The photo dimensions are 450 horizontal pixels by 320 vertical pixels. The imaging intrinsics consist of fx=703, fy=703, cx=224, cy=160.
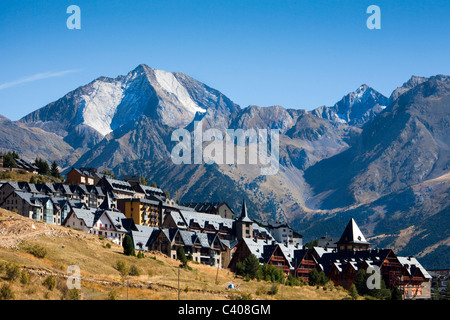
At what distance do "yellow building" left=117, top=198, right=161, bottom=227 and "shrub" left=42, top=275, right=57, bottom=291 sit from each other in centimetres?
10807

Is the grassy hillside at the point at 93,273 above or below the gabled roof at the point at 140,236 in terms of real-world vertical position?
below

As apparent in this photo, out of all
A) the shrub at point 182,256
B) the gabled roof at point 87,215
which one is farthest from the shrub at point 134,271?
the gabled roof at point 87,215

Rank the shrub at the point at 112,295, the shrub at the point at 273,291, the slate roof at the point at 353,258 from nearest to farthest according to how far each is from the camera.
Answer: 1. the shrub at the point at 112,295
2. the shrub at the point at 273,291
3. the slate roof at the point at 353,258

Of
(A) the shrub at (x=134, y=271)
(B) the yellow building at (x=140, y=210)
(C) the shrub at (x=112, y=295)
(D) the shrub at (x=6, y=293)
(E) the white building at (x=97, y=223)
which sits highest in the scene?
(B) the yellow building at (x=140, y=210)

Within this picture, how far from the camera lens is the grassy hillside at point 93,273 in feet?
256

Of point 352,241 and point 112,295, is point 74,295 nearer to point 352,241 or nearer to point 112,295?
point 112,295

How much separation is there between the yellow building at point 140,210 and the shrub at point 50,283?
355ft

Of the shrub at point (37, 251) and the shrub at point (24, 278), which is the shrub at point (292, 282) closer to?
the shrub at point (37, 251)

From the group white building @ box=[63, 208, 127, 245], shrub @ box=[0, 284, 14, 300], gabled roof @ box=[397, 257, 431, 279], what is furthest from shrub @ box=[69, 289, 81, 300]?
gabled roof @ box=[397, 257, 431, 279]

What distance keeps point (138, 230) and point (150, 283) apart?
55593 mm

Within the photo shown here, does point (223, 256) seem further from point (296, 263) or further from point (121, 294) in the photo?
point (121, 294)

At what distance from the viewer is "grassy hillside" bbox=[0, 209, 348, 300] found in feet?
256

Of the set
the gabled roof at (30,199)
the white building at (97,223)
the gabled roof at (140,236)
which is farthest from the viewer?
the gabled roof at (30,199)
